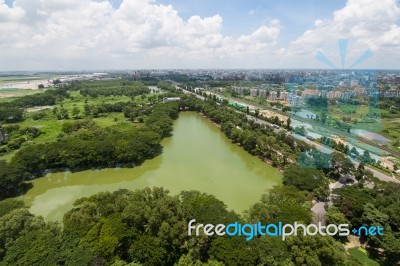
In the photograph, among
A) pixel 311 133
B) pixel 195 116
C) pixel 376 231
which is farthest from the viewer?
pixel 195 116

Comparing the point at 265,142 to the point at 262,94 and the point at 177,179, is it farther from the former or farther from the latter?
the point at 262,94

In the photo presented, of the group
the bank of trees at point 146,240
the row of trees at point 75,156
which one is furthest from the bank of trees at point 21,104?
the bank of trees at point 146,240

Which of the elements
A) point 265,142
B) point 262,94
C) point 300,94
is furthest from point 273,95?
point 265,142

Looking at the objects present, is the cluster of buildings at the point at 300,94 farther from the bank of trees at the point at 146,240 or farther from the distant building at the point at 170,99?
the distant building at the point at 170,99

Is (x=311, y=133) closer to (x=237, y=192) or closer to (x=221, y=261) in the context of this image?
(x=237, y=192)

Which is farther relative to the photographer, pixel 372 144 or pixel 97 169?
pixel 372 144

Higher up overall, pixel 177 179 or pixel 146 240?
pixel 146 240

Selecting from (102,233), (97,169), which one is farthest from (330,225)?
(97,169)
